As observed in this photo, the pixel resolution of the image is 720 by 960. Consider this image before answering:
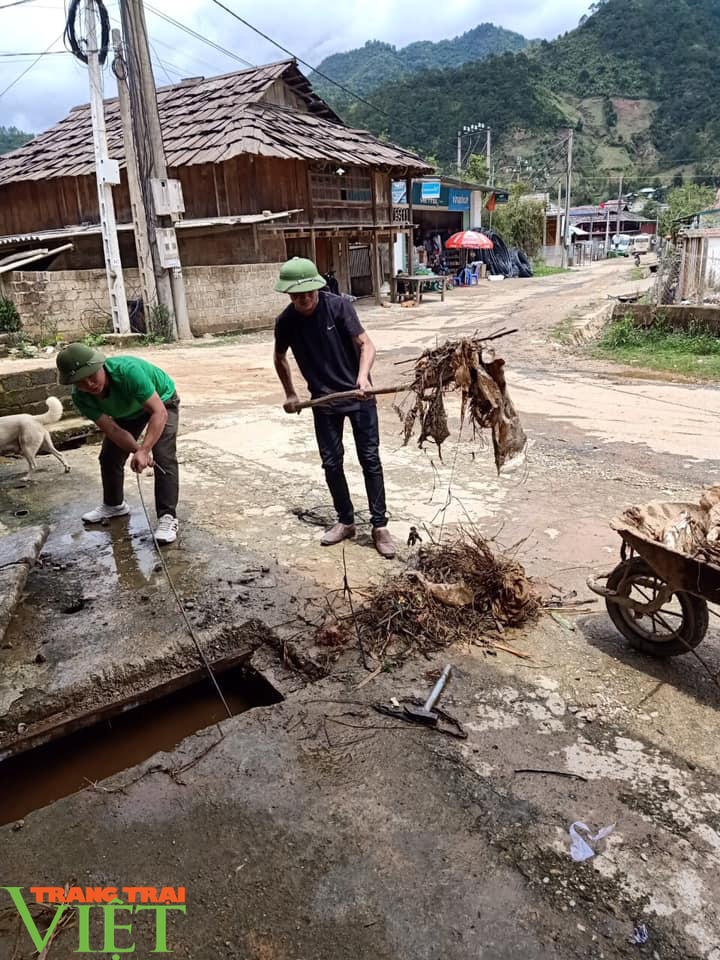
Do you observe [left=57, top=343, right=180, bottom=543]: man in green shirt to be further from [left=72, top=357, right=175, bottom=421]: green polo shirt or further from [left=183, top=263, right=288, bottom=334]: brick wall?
[left=183, top=263, right=288, bottom=334]: brick wall

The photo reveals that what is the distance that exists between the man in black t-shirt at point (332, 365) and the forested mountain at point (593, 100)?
60.8 m

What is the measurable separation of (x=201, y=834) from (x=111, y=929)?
0.39m

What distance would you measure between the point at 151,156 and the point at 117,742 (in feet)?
44.5

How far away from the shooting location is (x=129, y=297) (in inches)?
623

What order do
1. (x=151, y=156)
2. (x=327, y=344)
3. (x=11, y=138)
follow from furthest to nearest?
(x=11, y=138) → (x=151, y=156) → (x=327, y=344)

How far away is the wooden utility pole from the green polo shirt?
11141 millimetres

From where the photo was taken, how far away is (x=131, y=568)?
4.34m

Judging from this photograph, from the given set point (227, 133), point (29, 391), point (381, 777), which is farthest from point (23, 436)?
point (227, 133)

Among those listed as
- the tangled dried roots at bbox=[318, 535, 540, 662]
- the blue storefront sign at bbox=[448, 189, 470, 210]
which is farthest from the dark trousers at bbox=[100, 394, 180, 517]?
the blue storefront sign at bbox=[448, 189, 470, 210]

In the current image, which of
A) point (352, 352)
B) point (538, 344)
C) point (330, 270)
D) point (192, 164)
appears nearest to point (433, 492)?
point (352, 352)

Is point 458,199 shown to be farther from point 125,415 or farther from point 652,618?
point 652,618

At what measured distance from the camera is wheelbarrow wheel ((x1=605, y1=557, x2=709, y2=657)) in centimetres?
301

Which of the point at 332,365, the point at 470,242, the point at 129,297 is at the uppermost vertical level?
Result: the point at 470,242

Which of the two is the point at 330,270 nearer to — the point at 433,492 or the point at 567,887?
the point at 433,492
